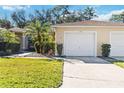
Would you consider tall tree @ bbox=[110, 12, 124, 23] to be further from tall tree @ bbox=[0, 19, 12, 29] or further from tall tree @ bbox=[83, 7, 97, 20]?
tall tree @ bbox=[0, 19, 12, 29]

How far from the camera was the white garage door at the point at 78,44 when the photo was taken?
24.0 m

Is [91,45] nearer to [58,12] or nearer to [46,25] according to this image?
[46,25]

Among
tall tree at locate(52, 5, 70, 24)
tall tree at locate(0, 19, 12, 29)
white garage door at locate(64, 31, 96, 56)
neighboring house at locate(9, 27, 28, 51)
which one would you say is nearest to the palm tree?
white garage door at locate(64, 31, 96, 56)

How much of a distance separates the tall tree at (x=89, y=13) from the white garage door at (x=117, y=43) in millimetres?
23297

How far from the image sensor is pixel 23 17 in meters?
46.6

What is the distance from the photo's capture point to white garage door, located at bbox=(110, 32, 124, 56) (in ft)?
78.8

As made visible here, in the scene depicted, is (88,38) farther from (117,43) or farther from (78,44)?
(117,43)

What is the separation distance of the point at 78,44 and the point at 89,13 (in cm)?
2504

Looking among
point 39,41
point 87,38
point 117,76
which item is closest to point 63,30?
point 87,38

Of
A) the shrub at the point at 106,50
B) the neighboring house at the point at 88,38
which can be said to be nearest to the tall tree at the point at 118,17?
the neighboring house at the point at 88,38

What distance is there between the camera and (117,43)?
2416 centimetres

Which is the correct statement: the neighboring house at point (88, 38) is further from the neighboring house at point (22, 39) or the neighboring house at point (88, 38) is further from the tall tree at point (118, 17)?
the tall tree at point (118, 17)

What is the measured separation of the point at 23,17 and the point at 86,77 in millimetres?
35783
